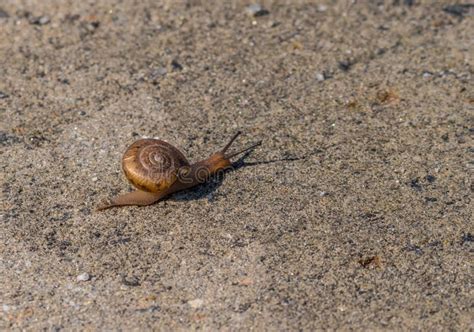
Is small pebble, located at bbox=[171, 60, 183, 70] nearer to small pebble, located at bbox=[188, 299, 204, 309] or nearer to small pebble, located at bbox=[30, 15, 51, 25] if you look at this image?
small pebble, located at bbox=[30, 15, 51, 25]

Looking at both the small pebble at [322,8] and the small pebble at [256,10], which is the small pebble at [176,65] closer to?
the small pebble at [256,10]

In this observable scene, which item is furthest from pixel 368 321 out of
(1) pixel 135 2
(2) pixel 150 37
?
(1) pixel 135 2

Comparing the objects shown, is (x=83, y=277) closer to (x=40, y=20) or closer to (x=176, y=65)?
(x=176, y=65)

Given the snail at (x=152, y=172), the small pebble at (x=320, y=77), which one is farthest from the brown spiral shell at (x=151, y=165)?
the small pebble at (x=320, y=77)

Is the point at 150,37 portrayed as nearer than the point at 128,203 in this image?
No

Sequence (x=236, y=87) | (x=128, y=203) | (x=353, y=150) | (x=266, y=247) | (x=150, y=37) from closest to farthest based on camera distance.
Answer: (x=266, y=247)
(x=128, y=203)
(x=353, y=150)
(x=236, y=87)
(x=150, y=37)

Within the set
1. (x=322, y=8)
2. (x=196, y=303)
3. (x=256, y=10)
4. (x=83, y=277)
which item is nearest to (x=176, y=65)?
(x=256, y=10)

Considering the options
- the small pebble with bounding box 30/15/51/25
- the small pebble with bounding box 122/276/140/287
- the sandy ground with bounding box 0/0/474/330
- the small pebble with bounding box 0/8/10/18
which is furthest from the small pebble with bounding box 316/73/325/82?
the small pebble with bounding box 0/8/10/18

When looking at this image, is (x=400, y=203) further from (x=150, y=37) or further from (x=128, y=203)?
(x=150, y=37)
